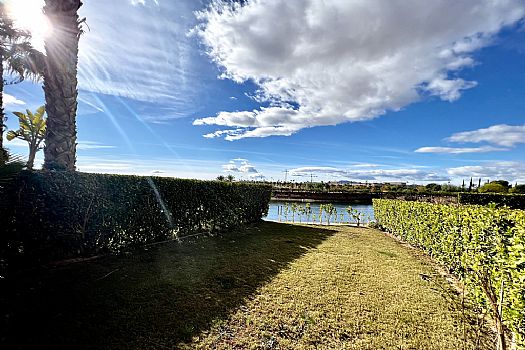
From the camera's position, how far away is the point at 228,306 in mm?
4359

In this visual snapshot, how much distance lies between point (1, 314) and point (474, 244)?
7268mm

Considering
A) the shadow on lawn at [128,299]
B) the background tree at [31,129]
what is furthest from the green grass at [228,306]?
the background tree at [31,129]

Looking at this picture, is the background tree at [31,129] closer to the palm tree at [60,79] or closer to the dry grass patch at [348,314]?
the palm tree at [60,79]

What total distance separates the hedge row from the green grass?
544 millimetres

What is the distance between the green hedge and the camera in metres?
3.16

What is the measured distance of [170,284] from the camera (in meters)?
5.10

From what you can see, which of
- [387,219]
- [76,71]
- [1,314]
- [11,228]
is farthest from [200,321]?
[387,219]

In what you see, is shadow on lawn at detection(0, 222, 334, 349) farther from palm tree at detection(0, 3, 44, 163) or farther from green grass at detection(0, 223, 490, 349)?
palm tree at detection(0, 3, 44, 163)

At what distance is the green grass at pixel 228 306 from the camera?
3363mm

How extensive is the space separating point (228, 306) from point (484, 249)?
14.3 ft

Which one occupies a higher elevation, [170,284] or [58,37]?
[58,37]

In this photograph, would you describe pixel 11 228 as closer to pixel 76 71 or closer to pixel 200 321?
pixel 200 321

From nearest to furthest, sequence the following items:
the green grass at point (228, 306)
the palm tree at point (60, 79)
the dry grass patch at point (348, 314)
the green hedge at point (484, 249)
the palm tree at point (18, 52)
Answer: the green hedge at point (484, 249)
the green grass at point (228, 306)
the dry grass patch at point (348, 314)
the palm tree at point (60, 79)
the palm tree at point (18, 52)

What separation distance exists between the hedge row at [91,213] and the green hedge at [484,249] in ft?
21.4
